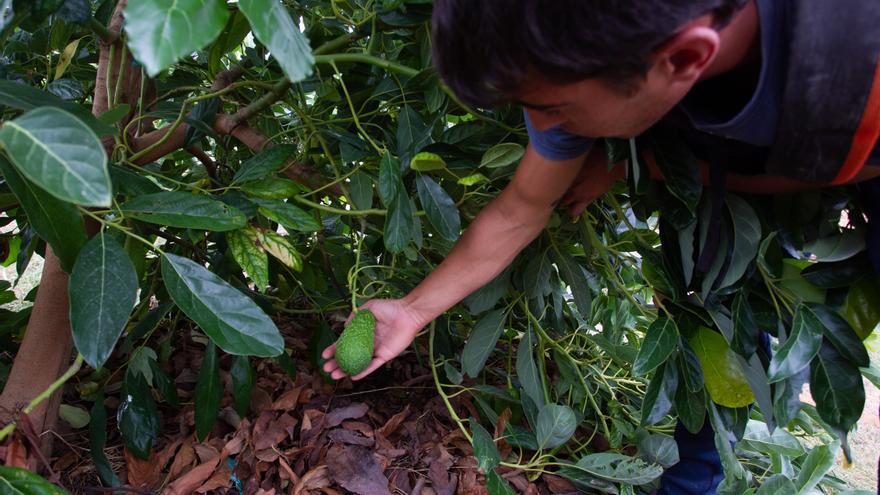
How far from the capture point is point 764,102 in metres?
0.68

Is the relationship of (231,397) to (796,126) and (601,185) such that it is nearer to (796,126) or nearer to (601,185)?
(601,185)

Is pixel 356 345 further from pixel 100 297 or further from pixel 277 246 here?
pixel 100 297

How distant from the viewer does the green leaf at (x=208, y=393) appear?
1072mm

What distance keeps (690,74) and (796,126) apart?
0.13m

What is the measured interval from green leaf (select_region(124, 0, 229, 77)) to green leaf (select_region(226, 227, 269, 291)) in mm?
452

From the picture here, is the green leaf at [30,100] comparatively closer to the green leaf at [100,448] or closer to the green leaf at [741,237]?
the green leaf at [100,448]

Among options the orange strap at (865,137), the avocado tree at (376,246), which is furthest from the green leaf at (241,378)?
the orange strap at (865,137)

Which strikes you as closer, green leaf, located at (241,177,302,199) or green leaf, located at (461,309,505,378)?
green leaf, located at (241,177,302,199)

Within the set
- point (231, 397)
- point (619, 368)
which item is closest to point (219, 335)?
point (231, 397)

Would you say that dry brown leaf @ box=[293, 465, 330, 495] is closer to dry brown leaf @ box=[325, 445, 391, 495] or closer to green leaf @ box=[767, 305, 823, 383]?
dry brown leaf @ box=[325, 445, 391, 495]

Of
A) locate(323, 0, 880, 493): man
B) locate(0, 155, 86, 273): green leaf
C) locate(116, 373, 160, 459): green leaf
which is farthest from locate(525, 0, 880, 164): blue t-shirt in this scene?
locate(116, 373, 160, 459): green leaf

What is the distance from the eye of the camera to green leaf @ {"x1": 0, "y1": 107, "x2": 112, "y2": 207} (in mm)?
457

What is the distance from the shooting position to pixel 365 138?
1.10 meters

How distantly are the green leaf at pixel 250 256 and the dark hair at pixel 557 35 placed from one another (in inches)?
16.9
